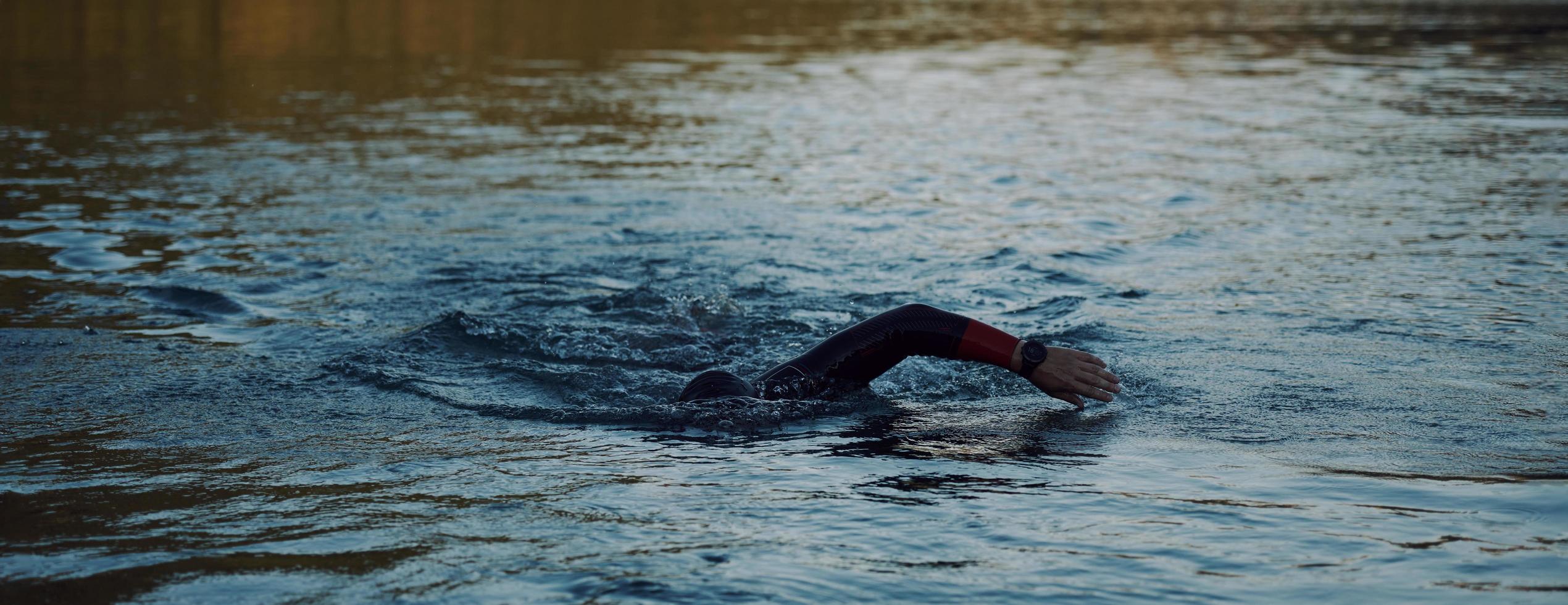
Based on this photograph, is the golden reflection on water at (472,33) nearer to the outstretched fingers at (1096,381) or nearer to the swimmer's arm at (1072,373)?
the swimmer's arm at (1072,373)

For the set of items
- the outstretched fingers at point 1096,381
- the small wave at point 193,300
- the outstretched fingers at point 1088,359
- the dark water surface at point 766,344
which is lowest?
the small wave at point 193,300

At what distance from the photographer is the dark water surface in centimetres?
441

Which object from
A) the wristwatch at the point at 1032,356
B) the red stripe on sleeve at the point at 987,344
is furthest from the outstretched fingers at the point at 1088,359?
the red stripe on sleeve at the point at 987,344

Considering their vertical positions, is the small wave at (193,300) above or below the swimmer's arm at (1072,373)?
below

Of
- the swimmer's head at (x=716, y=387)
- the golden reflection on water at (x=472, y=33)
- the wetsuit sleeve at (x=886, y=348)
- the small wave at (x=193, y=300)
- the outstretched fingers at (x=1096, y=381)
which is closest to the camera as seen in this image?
the outstretched fingers at (x=1096, y=381)

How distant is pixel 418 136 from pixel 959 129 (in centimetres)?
718

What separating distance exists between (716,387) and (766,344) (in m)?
1.77

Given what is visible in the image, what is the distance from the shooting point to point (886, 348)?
6.32 meters

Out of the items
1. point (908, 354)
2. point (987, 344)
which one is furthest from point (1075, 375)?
point (908, 354)

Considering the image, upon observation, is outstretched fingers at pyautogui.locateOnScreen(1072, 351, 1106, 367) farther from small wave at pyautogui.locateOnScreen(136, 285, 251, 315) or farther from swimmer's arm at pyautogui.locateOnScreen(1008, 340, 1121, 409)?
small wave at pyautogui.locateOnScreen(136, 285, 251, 315)

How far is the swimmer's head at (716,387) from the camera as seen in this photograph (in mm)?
6215

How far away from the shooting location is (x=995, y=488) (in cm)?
510

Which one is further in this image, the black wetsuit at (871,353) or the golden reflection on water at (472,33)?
the golden reflection on water at (472,33)

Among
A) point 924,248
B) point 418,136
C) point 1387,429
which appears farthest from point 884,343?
point 418,136
